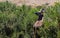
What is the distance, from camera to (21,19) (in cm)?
1759

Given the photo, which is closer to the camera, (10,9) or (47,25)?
(47,25)

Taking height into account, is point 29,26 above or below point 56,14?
below

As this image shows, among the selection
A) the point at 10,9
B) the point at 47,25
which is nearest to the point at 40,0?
the point at 10,9

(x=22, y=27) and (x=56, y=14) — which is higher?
(x=56, y=14)

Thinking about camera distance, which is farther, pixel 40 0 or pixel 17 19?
pixel 40 0

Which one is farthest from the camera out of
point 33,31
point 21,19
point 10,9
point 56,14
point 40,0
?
point 40,0

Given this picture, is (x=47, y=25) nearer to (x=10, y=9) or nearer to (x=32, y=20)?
(x=32, y=20)

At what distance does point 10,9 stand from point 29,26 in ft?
7.38

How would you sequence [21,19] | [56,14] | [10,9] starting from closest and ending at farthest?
[56,14] < [21,19] < [10,9]

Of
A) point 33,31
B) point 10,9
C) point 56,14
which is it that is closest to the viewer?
point 56,14

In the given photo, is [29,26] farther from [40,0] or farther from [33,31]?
[40,0]

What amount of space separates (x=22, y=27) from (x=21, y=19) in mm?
588

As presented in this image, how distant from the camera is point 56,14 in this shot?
568 inches

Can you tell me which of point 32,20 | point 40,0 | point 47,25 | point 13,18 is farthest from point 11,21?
point 40,0
